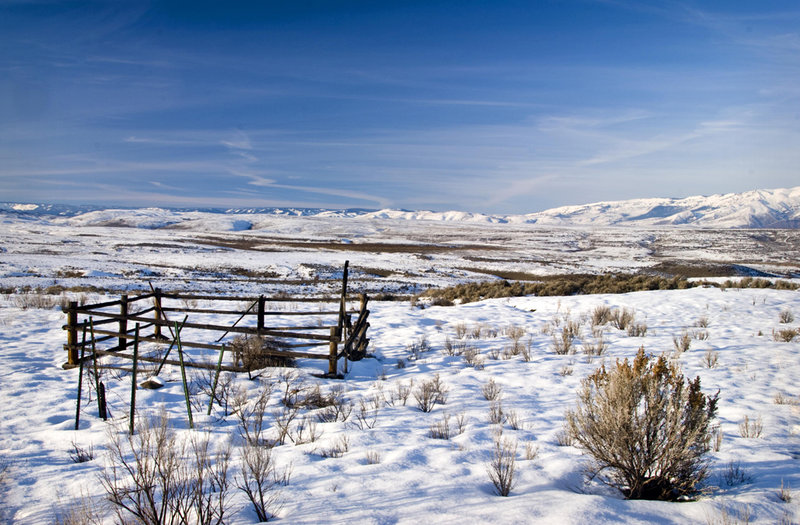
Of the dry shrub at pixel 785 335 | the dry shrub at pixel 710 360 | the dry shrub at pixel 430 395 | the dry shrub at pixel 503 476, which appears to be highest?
the dry shrub at pixel 785 335

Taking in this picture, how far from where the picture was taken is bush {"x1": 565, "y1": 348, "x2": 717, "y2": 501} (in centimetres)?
367

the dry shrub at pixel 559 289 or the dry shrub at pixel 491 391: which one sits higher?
the dry shrub at pixel 559 289

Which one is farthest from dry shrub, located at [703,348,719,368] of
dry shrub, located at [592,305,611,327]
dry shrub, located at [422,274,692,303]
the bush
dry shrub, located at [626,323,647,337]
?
dry shrub, located at [422,274,692,303]

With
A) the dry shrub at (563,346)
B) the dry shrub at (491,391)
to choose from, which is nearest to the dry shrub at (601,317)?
the dry shrub at (563,346)

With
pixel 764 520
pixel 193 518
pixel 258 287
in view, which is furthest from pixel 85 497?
pixel 258 287

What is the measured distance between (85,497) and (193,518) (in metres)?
1.45

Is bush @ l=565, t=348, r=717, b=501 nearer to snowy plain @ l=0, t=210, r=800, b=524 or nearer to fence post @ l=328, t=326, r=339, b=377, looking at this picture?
snowy plain @ l=0, t=210, r=800, b=524

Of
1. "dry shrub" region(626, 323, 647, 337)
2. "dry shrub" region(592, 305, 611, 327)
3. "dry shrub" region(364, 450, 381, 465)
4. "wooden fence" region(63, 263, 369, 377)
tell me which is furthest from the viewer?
"dry shrub" region(592, 305, 611, 327)

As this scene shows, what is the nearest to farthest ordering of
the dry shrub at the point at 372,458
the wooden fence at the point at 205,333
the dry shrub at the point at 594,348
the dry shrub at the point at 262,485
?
the dry shrub at the point at 262,485
the dry shrub at the point at 372,458
the wooden fence at the point at 205,333
the dry shrub at the point at 594,348

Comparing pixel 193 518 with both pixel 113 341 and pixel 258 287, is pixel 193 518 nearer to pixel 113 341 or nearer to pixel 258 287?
pixel 113 341

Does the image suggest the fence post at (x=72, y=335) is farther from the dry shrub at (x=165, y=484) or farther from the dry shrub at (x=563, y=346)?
the dry shrub at (x=563, y=346)

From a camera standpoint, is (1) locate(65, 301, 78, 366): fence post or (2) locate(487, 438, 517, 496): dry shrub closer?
(2) locate(487, 438, 517, 496): dry shrub

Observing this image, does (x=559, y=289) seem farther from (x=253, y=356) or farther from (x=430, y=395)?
(x=253, y=356)

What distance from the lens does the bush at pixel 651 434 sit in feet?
12.1
